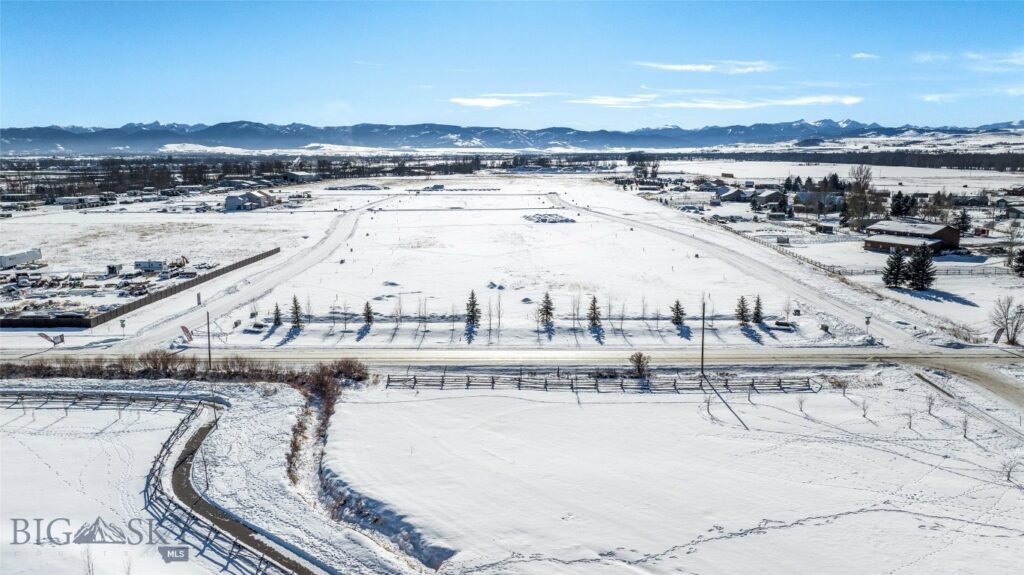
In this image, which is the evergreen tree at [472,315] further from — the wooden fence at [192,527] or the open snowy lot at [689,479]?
the wooden fence at [192,527]

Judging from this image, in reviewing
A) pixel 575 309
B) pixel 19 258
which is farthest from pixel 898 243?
pixel 19 258

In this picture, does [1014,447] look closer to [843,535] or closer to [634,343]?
[843,535]

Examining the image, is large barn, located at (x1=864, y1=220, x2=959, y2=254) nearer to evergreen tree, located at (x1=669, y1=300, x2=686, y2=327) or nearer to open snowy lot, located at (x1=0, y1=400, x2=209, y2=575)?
evergreen tree, located at (x1=669, y1=300, x2=686, y2=327)

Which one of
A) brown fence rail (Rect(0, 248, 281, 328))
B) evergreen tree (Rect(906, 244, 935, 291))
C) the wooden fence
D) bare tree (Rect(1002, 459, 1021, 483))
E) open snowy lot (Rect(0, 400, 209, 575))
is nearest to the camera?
open snowy lot (Rect(0, 400, 209, 575))

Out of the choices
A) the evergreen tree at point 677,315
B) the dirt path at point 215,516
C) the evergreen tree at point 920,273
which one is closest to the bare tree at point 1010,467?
the evergreen tree at point 677,315

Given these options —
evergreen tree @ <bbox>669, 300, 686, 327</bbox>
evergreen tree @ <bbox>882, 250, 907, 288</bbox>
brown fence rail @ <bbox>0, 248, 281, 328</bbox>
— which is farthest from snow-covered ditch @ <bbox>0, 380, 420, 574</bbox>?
evergreen tree @ <bbox>882, 250, 907, 288</bbox>

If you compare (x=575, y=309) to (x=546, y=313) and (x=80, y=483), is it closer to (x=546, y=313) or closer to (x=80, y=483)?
(x=546, y=313)
